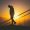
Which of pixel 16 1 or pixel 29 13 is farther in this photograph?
pixel 16 1

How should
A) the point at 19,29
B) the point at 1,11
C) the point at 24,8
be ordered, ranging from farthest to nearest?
1. the point at 1,11
2. the point at 24,8
3. the point at 19,29

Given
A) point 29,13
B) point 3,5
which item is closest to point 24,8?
point 29,13

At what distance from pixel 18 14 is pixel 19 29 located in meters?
1.73

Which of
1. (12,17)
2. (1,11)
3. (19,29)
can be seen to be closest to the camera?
(19,29)

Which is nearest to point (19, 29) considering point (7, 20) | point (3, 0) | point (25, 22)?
point (25, 22)

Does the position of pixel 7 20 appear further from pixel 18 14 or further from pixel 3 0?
pixel 3 0

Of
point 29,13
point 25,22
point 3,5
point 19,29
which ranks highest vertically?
point 3,5

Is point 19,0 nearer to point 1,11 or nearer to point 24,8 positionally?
point 24,8

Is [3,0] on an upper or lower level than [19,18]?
upper

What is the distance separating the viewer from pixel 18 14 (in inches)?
225

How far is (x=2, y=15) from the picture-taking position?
594 cm

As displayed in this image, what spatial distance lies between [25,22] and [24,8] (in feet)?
2.88

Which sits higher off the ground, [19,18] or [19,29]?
[19,18]

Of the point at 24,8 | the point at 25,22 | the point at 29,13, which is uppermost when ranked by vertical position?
the point at 24,8
